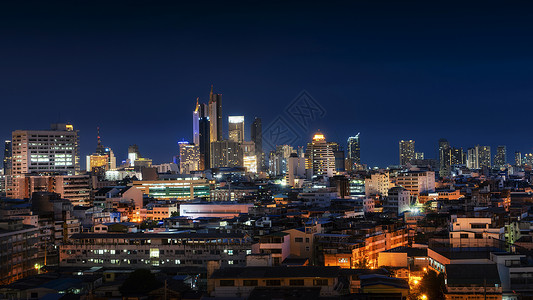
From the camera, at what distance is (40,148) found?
66125 millimetres

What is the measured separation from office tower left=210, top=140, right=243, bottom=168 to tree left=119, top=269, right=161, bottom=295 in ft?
364

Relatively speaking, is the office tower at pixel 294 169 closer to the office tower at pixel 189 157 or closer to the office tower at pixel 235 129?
the office tower at pixel 189 157

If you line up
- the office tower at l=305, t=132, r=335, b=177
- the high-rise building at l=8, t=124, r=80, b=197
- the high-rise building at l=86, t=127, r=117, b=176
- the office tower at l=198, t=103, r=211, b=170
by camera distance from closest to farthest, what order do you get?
the high-rise building at l=8, t=124, r=80, b=197 < the office tower at l=305, t=132, r=335, b=177 < the high-rise building at l=86, t=127, r=117, b=176 < the office tower at l=198, t=103, r=211, b=170

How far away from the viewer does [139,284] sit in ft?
61.4

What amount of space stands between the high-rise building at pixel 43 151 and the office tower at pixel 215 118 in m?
64.8

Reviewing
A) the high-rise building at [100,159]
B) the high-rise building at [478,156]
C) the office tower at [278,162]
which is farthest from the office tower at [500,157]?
the high-rise building at [100,159]

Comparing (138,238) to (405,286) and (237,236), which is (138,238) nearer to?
(237,236)

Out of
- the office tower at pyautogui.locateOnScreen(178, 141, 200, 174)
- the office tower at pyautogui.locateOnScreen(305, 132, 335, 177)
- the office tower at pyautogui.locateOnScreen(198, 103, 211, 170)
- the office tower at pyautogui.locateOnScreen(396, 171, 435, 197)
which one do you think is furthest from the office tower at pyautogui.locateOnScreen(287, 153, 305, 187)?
the office tower at pyautogui.locateOnScreen(178, 141, 200, 174)

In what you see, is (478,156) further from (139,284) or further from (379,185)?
(139,284)

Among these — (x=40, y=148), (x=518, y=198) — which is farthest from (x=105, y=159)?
(x=518, y=198)

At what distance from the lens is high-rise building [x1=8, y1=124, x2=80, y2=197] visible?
65.5 meters

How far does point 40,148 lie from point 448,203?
3937 centimetres

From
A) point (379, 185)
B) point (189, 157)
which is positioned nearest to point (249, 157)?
point (189, 157)

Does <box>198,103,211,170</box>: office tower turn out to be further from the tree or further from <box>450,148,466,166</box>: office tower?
the tree
